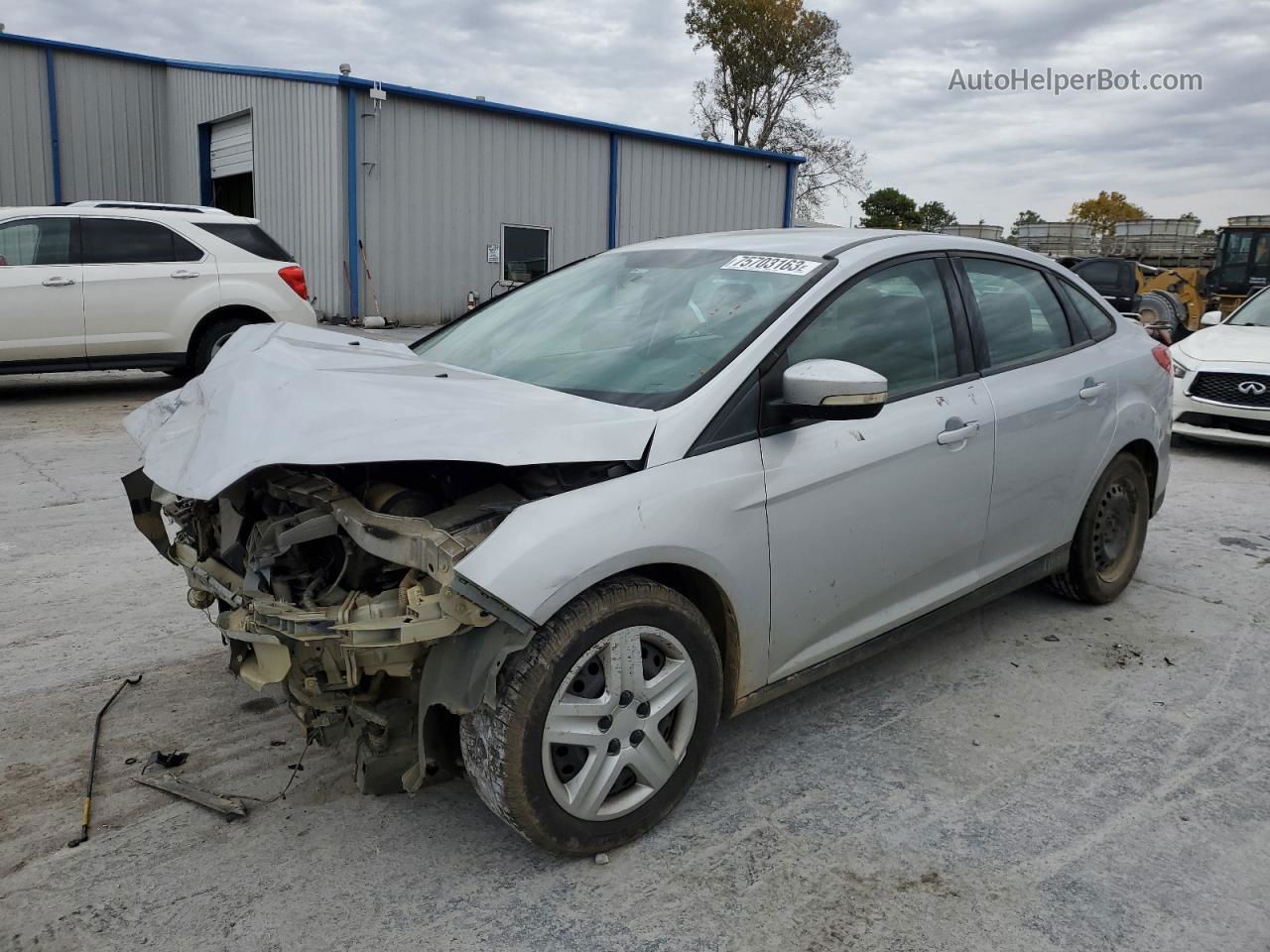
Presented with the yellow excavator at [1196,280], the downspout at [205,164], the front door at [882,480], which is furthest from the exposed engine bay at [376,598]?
the downspout at [205,164]

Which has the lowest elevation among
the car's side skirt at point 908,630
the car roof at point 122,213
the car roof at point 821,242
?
the car's side skirt at point 908,630

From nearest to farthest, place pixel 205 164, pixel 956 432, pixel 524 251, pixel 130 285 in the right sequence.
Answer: pixel 956 432 → pixel 130 285 → pixel 524 251 → pixel 205 164

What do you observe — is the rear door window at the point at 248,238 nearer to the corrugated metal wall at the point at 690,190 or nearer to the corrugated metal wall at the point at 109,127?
the corrugated metal wall at the point at 690,190

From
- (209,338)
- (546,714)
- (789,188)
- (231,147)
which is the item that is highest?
(789,188)

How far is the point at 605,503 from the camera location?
2496 mm

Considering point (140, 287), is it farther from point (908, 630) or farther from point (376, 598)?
point (908, 630)

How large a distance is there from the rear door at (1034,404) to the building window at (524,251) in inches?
635

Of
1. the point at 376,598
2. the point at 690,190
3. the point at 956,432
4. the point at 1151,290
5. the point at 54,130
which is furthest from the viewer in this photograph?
the point at 690,190

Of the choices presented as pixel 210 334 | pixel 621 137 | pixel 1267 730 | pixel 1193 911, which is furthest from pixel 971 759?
pixel 621 137

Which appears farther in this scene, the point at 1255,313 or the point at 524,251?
the point at 524,251

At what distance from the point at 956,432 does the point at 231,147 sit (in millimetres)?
19248

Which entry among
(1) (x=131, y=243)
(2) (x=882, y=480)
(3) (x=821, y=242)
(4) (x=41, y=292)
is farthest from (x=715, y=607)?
(1) (x=131, y=243)

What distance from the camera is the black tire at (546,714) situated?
2404mm

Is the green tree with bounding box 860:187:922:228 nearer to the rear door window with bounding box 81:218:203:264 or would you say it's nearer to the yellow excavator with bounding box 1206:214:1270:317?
the yellow excavator with bounding box 1206:214:1270:317
